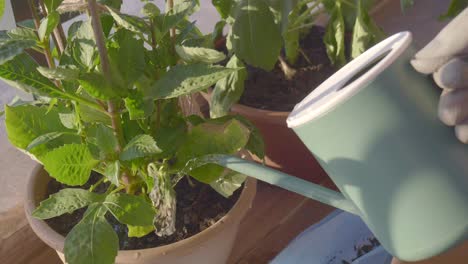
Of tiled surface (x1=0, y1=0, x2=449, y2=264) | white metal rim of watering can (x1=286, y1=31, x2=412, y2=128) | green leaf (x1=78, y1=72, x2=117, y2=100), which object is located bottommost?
tiled surface (x1=0, y1=0, x2=449, y2=264)

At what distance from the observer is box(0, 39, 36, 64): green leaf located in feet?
1.52

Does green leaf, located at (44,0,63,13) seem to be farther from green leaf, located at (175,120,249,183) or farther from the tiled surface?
the tiled surface

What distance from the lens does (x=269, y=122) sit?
2.60 feet

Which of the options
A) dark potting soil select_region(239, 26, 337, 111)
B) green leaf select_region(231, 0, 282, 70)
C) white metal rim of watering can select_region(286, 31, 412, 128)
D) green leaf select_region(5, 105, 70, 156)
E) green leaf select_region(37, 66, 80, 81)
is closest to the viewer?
white metal rim of watering can select_region(286, 31, 412, 128)

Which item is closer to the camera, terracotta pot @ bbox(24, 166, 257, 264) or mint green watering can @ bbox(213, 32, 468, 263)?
mint green watering can @ bbox(213, 32, 468, 263)

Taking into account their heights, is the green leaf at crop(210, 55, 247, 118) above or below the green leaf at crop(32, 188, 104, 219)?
below

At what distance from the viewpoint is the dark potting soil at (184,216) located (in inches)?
25.2

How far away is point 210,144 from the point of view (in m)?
0.61

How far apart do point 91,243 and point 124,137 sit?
5.1 inches

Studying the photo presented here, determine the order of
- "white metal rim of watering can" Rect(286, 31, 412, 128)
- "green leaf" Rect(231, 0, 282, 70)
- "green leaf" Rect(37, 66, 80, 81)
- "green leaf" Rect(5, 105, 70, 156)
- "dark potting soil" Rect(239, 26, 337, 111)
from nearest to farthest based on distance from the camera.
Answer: "white metal rim of watering can" Rect(286, 31, 412, 128) → "green leaf" Rect(37, 66, 80, 81) → "green leaf" Rect(5, 105, 70, 156) → "green leaf" Rect(231, 0, 282, 70) → "dark potting soil" Rect(239, 26, 337, 111)

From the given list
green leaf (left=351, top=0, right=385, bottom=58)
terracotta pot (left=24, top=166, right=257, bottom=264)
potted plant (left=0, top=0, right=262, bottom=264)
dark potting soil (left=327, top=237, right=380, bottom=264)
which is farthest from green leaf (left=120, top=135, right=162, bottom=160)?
green leaf (left=351, top=0, right=385, bottom=58)

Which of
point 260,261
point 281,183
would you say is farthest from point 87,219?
point 260,261

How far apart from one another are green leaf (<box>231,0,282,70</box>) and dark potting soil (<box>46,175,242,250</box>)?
0.17 m

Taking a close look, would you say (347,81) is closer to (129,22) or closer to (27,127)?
(129,22)
